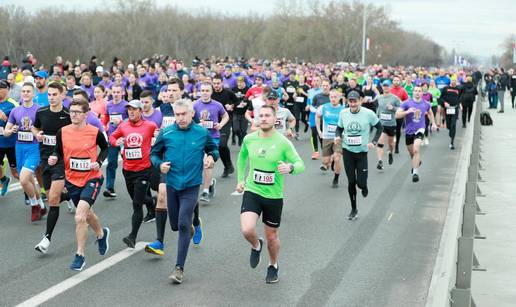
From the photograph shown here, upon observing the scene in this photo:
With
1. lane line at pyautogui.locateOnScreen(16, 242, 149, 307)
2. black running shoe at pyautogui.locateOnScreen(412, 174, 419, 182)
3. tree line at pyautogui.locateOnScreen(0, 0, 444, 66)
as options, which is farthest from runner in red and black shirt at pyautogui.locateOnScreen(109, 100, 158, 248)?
tree line at pyautogui.locateOnScreen(0, 0, 444, 66)

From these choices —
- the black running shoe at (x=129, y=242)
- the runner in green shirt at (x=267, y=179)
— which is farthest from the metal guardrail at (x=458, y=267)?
the black running shoe at (x=129, y=242)

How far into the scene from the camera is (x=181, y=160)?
7.66 m

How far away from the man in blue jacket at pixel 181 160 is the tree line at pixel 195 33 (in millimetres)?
46051

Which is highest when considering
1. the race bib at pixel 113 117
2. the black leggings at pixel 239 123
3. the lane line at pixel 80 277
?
the race bib at pixel 113 117

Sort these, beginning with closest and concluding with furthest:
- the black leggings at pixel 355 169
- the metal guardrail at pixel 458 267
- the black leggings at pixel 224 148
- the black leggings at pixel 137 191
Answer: the metal guardrail at pixel 458 267
the black leggings at pixel 137 191
the black leggings at pixel 355 169
the black leggings at pixel 224 148

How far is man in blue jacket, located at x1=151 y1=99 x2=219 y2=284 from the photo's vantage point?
24.9 feet

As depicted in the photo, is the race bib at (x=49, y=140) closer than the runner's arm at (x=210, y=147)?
No

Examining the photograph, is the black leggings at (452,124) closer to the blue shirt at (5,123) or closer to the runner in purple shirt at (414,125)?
the runner in purple shirt at (414,125)

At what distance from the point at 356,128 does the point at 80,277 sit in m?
4.80

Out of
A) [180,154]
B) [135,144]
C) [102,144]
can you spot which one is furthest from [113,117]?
[180,154]

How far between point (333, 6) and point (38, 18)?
53.6m

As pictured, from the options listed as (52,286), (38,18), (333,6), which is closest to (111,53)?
(38,18)

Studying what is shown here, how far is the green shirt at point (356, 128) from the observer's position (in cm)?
1087

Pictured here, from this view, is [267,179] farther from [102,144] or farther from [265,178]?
[102,144]
